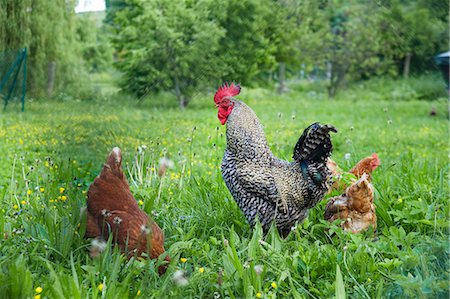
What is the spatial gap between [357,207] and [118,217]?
2.97 feet

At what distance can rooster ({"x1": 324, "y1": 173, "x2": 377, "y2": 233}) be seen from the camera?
86.0 inches

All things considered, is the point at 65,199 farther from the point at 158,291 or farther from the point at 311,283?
the point at 311,283

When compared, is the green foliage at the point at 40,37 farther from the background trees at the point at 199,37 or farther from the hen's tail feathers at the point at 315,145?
the hen's tail feathers at the point at 315,145

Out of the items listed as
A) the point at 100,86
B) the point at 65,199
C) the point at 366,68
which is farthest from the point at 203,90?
the point at 366,68

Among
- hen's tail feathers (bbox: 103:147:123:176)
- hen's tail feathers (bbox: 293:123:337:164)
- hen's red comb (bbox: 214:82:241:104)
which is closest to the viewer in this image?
hen's tail feathers (bbox: 103:147:123:176)

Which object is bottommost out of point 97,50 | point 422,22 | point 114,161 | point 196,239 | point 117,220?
point 196,239

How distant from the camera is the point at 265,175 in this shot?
2.12 metres

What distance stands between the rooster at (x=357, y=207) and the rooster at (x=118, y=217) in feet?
2.38

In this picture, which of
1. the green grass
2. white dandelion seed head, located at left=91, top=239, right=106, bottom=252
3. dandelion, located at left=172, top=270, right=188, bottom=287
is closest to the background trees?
the green grass

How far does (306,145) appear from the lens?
2.12 metres

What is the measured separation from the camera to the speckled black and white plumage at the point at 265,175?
210 centimetres

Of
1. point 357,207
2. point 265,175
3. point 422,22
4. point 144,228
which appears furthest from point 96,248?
point 422,22

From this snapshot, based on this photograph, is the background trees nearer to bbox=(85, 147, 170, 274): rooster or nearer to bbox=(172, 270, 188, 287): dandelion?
bbox=(85, 147, 170, 274): rooster

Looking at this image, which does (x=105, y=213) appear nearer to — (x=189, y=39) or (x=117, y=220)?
(x=117, y=220)
